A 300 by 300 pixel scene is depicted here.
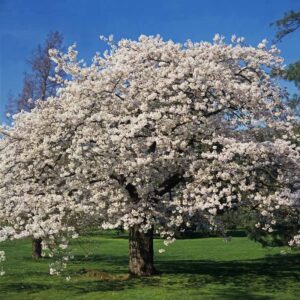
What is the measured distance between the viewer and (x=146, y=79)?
17250 mm

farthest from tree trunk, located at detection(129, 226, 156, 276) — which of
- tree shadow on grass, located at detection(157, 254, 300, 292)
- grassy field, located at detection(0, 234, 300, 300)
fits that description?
tree shadow on grass, located at detection(157, 254, 300, 292)

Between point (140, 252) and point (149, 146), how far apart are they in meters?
5.08

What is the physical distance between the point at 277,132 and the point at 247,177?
247 cm

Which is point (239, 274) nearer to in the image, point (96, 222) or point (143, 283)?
point (143, 283)

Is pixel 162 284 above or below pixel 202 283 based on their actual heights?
above

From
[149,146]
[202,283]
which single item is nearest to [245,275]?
[202,283]

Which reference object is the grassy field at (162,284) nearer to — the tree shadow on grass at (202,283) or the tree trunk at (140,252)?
the tree shadow on grass at (202,283)

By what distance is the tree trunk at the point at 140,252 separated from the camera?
1984cm

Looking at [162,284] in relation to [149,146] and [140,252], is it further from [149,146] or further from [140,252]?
[149,146]

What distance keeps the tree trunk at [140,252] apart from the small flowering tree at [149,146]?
239 cm

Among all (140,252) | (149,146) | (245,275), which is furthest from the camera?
(245,275)

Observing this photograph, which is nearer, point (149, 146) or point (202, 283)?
point (149, 146)

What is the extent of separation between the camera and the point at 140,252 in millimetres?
19984

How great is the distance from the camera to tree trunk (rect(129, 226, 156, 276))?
65.1 ft
